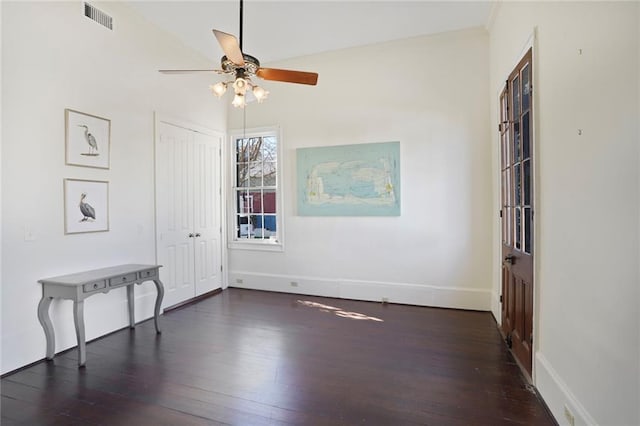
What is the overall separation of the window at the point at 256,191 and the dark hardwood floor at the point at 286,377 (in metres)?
1.64

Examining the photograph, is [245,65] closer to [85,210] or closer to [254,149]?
[85,210]

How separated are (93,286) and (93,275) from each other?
0.17 metres

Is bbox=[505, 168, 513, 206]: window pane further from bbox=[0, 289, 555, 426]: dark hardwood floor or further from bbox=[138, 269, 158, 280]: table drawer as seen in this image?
bbox=[138, 269, 158, 280]: table drawer

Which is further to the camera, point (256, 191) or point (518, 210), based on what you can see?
point (256, 191)

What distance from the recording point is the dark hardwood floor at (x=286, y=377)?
217cm

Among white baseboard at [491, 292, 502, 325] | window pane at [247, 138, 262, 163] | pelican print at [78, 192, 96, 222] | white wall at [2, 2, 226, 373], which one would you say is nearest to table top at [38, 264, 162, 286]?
white wall at [2, 2, 226, 373]

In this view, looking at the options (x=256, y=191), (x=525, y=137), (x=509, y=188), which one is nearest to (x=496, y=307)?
(x=509, y=188)

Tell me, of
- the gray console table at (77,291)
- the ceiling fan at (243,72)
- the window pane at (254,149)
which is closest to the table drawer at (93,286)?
the gray console table at (77,291)

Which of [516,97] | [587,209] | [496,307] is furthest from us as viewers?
[496,307]

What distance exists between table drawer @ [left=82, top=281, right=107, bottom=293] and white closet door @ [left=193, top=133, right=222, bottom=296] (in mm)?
1760

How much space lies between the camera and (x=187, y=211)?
15.3 feet

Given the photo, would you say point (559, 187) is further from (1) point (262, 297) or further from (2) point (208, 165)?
(2) point (208, 165)

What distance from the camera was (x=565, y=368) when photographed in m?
1.99

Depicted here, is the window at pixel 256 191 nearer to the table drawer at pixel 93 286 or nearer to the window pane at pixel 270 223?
the window pane at pixel 270 223
